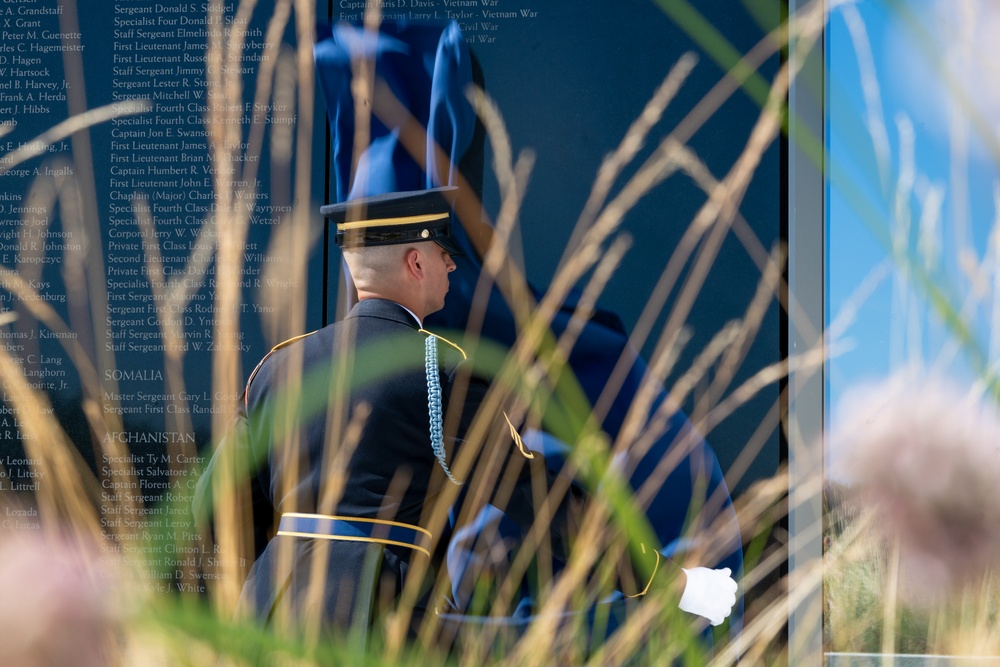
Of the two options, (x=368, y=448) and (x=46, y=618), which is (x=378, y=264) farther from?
(x=46, y=618)

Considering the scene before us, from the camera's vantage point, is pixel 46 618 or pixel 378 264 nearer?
pixel 46 618

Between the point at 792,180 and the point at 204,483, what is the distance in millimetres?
1848

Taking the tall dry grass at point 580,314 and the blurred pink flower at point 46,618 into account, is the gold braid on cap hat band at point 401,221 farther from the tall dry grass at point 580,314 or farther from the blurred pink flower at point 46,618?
the blurred pink flower at point 46,618

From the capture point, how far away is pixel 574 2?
2.64m

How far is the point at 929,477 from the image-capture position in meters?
0.78

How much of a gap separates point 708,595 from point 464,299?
3.50 feet

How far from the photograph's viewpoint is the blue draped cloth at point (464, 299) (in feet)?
7.57

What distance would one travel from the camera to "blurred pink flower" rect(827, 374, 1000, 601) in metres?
0.74

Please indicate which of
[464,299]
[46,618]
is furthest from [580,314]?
[46,618]

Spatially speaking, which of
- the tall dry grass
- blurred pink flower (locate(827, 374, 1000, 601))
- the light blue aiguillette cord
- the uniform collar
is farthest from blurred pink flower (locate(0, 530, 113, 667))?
the tall dry grass

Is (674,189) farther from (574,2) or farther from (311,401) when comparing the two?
(311,401)

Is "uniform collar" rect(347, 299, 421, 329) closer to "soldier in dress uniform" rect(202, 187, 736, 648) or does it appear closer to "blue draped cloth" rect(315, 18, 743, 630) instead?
"soldier in dress uniform" rect(202, 187, 736, 648)

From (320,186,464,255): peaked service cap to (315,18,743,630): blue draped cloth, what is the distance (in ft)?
0.71

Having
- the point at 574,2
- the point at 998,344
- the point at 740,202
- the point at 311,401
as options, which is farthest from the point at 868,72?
the point at 574,2
